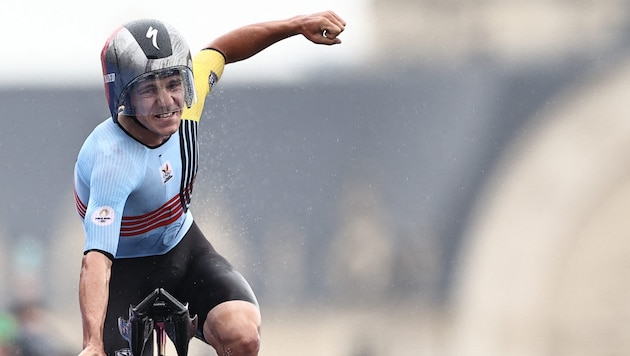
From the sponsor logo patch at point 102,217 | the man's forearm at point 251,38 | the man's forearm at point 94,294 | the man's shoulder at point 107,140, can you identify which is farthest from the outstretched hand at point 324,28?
the man's forearm at point 94,294

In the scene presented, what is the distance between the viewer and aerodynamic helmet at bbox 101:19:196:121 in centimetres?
471

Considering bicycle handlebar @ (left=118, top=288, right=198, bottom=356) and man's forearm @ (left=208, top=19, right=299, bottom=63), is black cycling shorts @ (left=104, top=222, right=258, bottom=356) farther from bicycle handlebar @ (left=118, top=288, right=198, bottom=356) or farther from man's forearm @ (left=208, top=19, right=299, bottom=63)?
man's forearm @ (left=208, top=19, right=299, bottom=63)

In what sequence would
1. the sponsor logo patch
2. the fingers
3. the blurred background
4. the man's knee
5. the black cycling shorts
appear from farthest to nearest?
the blurred background, the fingers, the black cycling shorts, the man's knee, the sponsor logo patch

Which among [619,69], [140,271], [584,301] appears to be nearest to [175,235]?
[140,271]

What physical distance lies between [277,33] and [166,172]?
938 millimetres

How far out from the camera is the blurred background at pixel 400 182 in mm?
9008

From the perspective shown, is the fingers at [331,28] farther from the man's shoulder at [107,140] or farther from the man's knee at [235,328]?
the man's knee at [235,328]

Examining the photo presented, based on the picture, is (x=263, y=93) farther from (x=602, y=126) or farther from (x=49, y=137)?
(x=602, y=126)

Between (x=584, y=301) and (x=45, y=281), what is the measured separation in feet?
14.2

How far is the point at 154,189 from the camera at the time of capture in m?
4.97

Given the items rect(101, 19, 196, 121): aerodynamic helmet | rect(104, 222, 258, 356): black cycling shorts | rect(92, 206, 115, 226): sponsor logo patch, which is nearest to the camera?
rect(92, 206, 115, 226): sponsor logo patch

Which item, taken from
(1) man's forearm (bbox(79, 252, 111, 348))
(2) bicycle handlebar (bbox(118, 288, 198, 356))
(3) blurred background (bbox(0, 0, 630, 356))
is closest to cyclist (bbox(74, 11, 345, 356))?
(1) man's forearm (bbox(79, 252, 111, 348))

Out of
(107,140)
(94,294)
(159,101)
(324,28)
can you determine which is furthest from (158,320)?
(324,28)

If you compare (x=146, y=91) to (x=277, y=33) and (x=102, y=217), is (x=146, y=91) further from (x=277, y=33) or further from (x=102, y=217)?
(x=277, y=33)
